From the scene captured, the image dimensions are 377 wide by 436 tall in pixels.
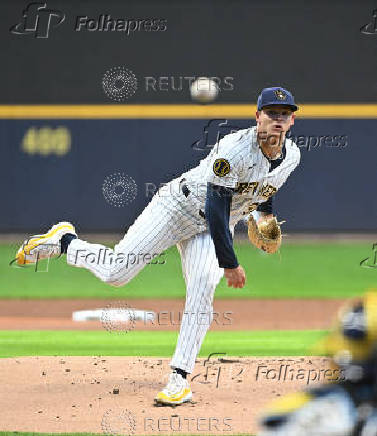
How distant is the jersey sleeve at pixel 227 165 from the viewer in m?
5.01

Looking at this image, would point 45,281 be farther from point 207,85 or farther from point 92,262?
point 92,262

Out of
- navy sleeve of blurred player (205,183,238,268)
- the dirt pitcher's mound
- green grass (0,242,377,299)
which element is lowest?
the dirt pitcher's mound

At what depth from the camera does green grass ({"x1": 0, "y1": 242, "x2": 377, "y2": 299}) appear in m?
12.5

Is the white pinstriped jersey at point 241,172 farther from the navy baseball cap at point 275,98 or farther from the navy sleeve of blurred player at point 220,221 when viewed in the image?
the navy baseball cap at point 275,98

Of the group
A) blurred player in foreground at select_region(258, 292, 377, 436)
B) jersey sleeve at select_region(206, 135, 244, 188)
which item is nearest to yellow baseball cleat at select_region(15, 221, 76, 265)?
jersey sleeve at select_region(206, 135, 244, 188)

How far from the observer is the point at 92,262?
18.7ft

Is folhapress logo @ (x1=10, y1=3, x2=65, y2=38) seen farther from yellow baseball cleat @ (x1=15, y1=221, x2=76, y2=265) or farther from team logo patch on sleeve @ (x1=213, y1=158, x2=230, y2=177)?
team logo patch on sleeve @ (x1=213, y1=158, x2=230, y2=177)

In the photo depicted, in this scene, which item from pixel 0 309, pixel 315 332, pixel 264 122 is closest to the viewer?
pixel 264 122

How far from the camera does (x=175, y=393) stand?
531cm

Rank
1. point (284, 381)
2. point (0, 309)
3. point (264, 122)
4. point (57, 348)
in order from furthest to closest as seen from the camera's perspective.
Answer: point (0, 309) < point (57, 348) < point (284, 381) < point (264, 122)

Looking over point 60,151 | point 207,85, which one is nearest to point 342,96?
A: point 207,85

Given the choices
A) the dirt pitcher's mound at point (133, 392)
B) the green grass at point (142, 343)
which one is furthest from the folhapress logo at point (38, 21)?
the dirt pitcher's mound at point (133, 392)

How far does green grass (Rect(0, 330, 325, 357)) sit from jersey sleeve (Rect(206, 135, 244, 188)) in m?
2.56

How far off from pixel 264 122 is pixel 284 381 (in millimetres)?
1771
